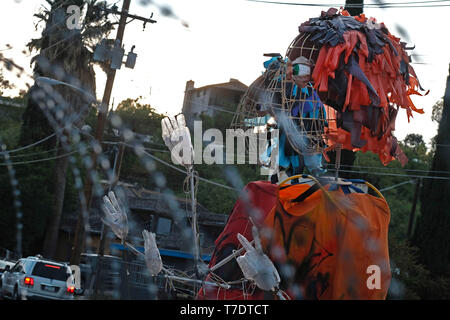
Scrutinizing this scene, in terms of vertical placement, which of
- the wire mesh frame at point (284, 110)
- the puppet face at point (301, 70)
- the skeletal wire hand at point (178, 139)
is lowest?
the skeletal wire hand at point (178, 139)

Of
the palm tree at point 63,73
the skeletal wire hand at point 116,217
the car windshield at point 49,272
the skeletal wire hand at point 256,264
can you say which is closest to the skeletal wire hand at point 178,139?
the skeletal wire hand at point 116,217

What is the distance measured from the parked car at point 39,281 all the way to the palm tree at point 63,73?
7570 mm

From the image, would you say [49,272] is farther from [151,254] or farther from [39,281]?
[151,254]

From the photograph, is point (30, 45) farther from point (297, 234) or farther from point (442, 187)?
point (297, 234)

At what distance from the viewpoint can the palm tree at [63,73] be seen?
21.6m

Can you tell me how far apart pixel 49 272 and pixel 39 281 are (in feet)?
1.05

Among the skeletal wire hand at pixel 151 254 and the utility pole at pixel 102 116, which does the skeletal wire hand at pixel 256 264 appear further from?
the utility pole at pixel 102 116

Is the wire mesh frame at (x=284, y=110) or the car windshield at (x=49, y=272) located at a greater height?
the wire mesh frame at (x=284, y=110)

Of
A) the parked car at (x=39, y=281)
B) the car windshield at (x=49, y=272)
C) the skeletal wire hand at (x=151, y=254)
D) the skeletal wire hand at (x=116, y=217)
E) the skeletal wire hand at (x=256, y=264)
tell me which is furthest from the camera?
the car windshield at (x=49, y=272)

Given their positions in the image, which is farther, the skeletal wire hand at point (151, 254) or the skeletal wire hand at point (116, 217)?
the skeletal wire hand at point (116, 217)

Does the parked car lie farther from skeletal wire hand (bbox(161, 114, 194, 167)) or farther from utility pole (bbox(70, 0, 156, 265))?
skeletal wire hand (bbox(161, 114, 194, 167))

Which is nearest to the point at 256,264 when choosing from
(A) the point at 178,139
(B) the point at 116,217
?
(B) the point at 116,217

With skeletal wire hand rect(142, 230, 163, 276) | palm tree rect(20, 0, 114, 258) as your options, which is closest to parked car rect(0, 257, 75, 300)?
palm tree rect(20, 0, 114, 258)
